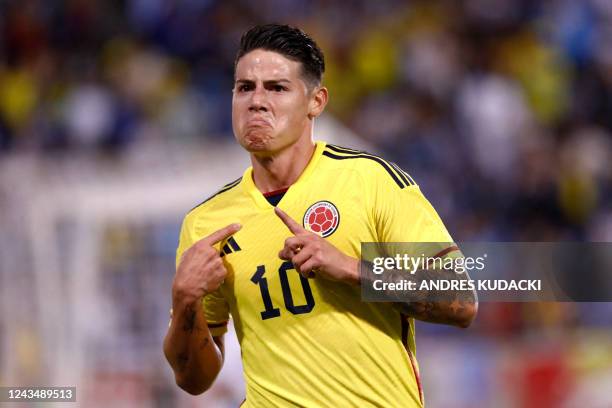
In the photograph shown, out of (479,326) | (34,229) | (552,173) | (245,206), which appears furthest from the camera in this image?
(552,173)

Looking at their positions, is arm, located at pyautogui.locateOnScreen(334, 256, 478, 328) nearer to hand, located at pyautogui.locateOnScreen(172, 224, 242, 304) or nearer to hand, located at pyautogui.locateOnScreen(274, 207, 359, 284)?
hand, located at pyautogui.locateOnScreen(274, 207, 359, 284)

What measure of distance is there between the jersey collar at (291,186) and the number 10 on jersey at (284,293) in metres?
0.27

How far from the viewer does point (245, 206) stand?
A: 173 inches

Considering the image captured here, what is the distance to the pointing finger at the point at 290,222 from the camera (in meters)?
3.94

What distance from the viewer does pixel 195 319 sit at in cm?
431

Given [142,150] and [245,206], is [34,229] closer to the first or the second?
[142,150]

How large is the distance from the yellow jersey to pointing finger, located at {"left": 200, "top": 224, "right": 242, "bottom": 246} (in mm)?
123

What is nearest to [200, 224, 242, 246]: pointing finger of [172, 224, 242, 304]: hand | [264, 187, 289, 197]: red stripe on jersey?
[172, 224, 242, 304]: hand

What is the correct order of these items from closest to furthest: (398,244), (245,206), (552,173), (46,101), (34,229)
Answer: (398,244)
(245,206)
(34,229)
(552,173)
(46,101)

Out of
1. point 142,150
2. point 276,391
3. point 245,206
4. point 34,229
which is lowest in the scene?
point 276,391

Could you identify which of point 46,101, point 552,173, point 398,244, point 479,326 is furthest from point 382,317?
point 46,101

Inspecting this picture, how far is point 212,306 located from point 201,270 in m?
0.46

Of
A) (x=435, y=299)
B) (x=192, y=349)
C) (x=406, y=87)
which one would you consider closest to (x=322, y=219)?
(x=435, y=299)

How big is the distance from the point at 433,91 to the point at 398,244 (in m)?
6.10
